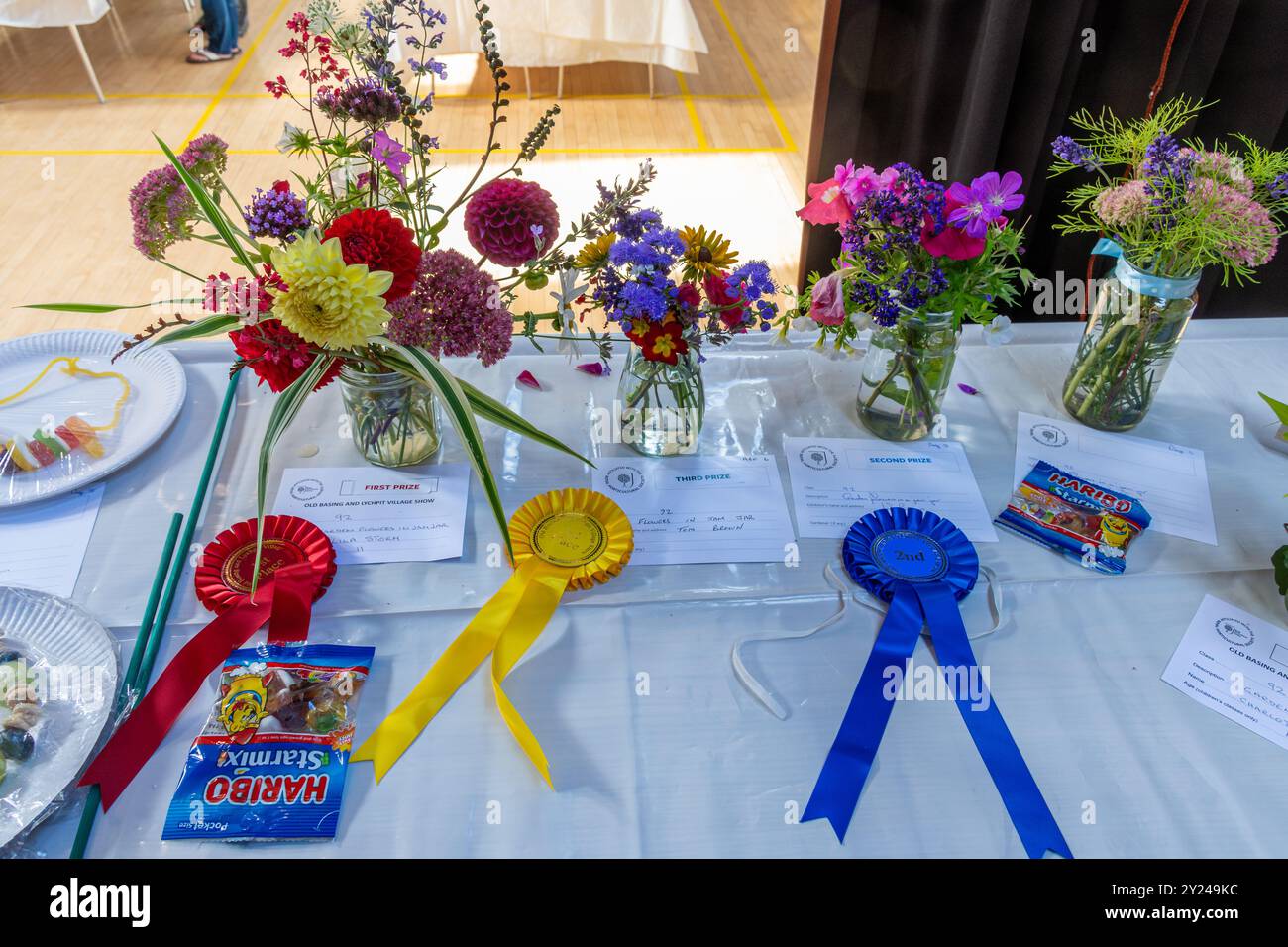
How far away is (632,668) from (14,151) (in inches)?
147

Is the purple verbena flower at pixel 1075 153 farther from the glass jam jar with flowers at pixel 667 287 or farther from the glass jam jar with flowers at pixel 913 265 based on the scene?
the glass jam jar with flowers at pixel 667 287

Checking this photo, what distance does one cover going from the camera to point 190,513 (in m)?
0.98

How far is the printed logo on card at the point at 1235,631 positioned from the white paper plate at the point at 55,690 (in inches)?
44.1

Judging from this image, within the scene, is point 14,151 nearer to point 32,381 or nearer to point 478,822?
point 32,381

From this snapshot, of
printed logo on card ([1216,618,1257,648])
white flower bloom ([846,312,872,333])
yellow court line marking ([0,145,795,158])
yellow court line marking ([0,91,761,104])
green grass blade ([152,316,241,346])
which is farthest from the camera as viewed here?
yellow court line marking ([0,91,761,104])

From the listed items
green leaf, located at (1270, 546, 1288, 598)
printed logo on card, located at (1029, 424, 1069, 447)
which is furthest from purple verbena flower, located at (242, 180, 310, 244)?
green leaf, located at (1270, 546, 1288, 598)

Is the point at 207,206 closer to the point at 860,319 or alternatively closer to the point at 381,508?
the point at 381,508

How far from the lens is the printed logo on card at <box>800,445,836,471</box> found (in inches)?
43.1

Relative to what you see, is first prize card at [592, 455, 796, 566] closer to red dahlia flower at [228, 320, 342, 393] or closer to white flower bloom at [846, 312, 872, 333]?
white flower bloom at [846, 312, 872, 333]

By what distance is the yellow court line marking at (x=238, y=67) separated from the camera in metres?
3.55

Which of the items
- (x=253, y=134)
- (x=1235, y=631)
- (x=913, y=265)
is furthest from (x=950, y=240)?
(x=253, y=134)

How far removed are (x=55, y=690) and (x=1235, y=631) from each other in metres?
1.19

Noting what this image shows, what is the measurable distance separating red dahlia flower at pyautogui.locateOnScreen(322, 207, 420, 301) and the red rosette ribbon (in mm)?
326
